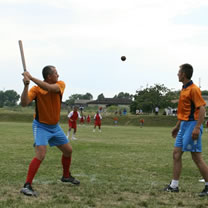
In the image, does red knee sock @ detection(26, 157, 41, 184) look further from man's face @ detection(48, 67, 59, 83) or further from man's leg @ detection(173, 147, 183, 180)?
man's leg @ detection(173, 147, 183, 180)

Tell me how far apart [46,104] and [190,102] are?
2319 millimetres

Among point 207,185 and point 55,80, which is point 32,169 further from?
point 207,185

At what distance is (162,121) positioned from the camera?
55906mm

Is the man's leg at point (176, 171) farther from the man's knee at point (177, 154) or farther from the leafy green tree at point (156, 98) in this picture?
the leafy green tree at point (156, 98)

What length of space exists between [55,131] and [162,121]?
51118mm

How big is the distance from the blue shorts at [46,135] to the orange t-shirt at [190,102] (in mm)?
2039

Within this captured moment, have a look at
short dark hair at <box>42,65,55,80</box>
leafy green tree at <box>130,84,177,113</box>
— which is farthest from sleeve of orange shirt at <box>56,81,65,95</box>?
leafy green tree at <box>130,84,177,113</box>

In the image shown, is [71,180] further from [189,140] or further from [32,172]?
[189,140]

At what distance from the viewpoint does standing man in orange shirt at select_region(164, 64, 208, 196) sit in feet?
18.1

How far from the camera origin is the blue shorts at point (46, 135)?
5633mm

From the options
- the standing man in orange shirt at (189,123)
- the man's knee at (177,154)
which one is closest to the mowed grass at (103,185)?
the standing man in orange shirt at (189,123)

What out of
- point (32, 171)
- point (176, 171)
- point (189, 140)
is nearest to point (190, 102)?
point (189, 140)

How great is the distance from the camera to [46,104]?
5.65 meters

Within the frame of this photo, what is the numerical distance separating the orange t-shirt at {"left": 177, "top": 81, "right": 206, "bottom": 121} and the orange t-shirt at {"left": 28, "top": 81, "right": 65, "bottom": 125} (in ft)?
6.48
